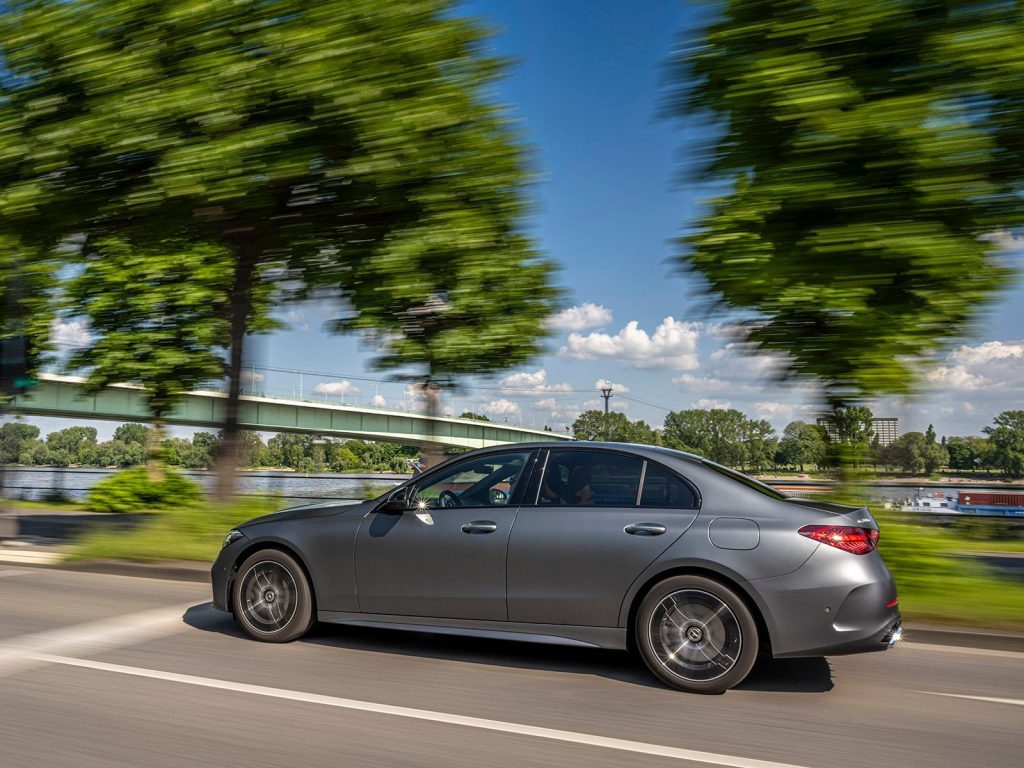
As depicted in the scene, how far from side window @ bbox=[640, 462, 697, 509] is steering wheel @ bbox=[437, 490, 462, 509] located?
1.29 m

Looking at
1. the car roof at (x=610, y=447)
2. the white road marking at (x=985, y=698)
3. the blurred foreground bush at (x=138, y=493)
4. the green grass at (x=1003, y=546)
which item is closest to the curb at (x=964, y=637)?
the white road marking at (x=985, y=698)

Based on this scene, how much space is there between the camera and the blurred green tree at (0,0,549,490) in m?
10.2

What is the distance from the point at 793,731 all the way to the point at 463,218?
31.8 feet

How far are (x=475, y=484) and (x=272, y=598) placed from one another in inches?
68.0

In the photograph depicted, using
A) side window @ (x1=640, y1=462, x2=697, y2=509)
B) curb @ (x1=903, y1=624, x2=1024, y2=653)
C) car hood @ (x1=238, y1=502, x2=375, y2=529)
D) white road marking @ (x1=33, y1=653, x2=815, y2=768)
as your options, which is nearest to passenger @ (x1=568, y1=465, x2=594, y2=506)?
side window @ (x1=640, y1=462, x2=697, y2=509)

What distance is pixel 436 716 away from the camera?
4836mm

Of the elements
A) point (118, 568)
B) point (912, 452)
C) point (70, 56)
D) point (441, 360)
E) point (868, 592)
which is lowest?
point (118, 568)

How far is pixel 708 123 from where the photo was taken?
8719mm

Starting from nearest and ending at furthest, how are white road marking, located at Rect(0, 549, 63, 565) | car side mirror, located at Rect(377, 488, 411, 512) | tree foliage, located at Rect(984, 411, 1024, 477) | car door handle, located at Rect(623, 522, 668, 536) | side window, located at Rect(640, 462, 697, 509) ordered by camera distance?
car door handle, located at Rect(623, 522, 668, 536) → side window, located at Rect(640, 462, 697, 509) → car side mirror, located at Rect(377, 488, 411, 512) → white road marking, located at Rect(0, 549, 63, 565) → tree foliage, located at Rect(984, 411, 1024, 477)

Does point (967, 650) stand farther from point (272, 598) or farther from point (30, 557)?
point (30, 557)

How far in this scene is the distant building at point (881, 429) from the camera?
9.29m

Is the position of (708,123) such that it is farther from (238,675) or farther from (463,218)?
(238,675)

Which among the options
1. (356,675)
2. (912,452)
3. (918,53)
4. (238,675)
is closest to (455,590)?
(356,675)

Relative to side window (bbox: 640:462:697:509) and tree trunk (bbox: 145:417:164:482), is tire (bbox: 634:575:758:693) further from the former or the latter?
tree trunk (bbox: 145:417:164:482)
